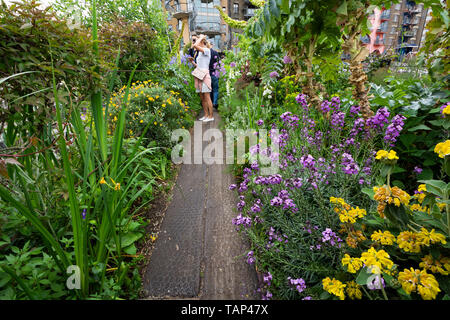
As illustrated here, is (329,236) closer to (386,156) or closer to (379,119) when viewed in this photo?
(386,156)

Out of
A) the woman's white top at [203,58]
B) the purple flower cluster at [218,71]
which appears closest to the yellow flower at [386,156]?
the woman's white top at [203,58]

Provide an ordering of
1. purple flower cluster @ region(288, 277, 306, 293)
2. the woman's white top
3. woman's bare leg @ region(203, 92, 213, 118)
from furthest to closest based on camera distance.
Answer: the woman's white top
woman's bare leg @ region(203, 92, 213, 118)
purple flower cluster @ region(288, 277, 306, 293)

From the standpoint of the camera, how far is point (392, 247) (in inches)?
A: 39.8

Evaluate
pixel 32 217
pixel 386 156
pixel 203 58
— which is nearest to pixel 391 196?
pixel 386 156

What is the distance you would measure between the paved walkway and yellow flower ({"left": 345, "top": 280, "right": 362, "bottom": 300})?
0.59m

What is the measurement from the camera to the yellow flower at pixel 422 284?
695 mm

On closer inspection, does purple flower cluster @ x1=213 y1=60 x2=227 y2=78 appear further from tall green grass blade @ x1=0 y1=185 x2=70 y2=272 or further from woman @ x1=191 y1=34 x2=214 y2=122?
tall green grass blade @ x1=0 y1=185 x2=70 y2=272

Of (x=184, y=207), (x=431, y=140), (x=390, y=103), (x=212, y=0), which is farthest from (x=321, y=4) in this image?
(x=212, y=0)

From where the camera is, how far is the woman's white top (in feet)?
17.0

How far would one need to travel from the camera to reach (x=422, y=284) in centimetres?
73

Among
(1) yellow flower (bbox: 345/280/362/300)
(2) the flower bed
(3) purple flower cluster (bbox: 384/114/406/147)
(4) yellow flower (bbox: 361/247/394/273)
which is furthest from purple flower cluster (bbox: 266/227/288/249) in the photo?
(3) purple flower cluster (bbox: 384/114/406/147)

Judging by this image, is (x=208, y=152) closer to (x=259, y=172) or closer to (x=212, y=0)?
(x=259, y=172)

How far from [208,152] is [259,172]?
1596mm

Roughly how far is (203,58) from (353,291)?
5434 millimetres
